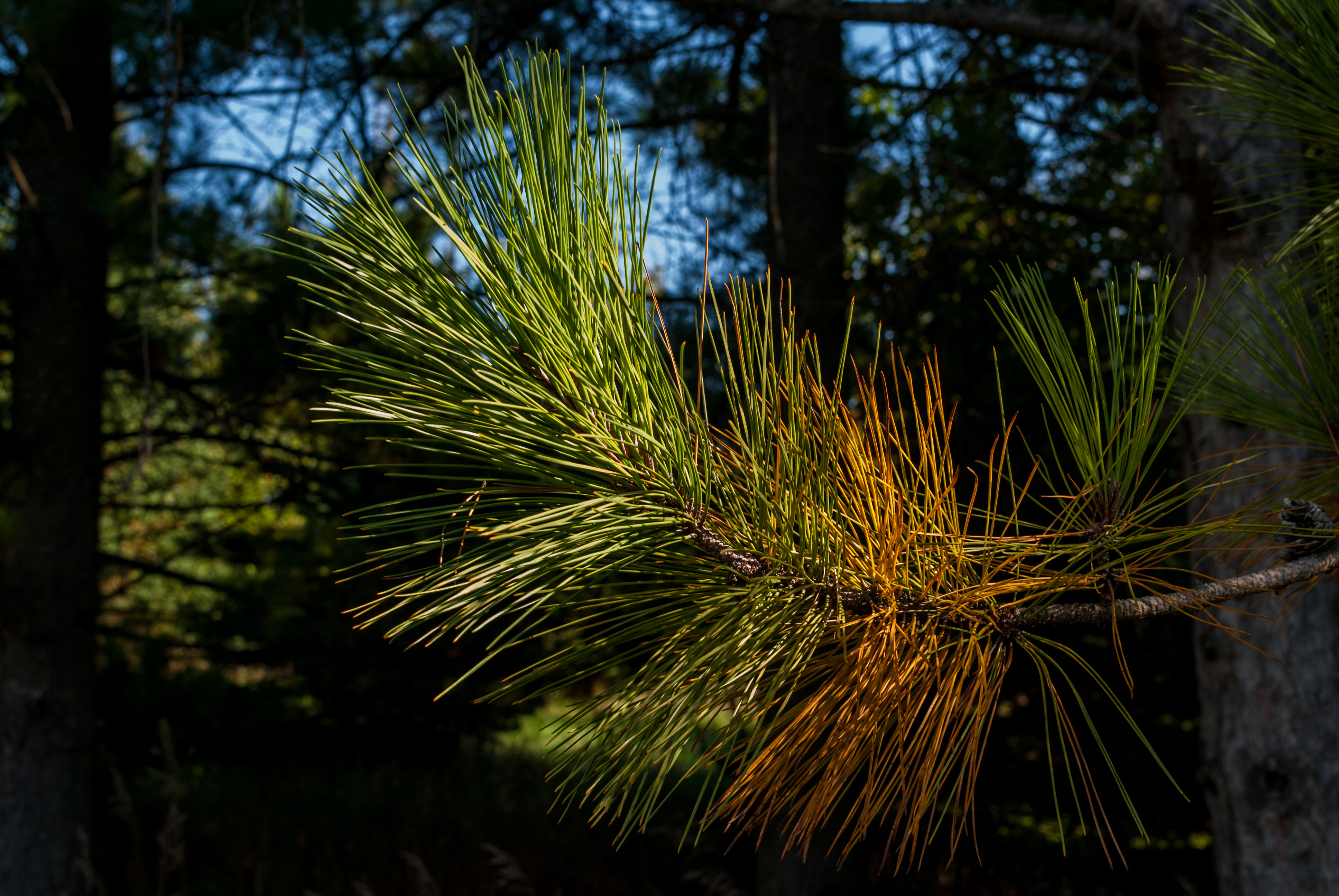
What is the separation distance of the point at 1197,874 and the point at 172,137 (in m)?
6.12

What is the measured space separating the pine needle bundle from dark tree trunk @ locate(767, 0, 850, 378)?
8.36ft

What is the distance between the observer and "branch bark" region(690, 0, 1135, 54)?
2115mm

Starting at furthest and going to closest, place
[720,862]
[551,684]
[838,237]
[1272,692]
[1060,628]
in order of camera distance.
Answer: [720,862] < [838,237] < [1272,692] < [1060,628] < [551,684]

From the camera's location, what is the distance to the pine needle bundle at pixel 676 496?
788mm

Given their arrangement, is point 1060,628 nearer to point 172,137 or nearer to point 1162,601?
point 1162,601

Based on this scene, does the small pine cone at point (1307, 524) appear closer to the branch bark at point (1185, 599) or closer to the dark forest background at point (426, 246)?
the branch bark at point (1185, 599)

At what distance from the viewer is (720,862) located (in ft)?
14.8

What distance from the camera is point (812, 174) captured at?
3760 millimetres

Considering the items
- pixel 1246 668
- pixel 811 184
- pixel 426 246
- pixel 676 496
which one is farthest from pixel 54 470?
pixel 1246 668

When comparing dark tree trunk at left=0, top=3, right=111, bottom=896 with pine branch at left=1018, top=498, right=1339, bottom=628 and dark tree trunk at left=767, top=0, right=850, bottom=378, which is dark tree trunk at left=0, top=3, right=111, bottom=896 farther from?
pine branch at left=1018, top=498, right=1339, bottom=628

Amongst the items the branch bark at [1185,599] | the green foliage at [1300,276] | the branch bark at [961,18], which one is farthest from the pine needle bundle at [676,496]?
the branch bark at [961,18]

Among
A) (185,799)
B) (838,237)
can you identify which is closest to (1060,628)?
(838,237)

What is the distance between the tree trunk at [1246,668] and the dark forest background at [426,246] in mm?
400

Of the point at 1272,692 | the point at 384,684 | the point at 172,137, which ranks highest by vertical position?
the point at 172,137
